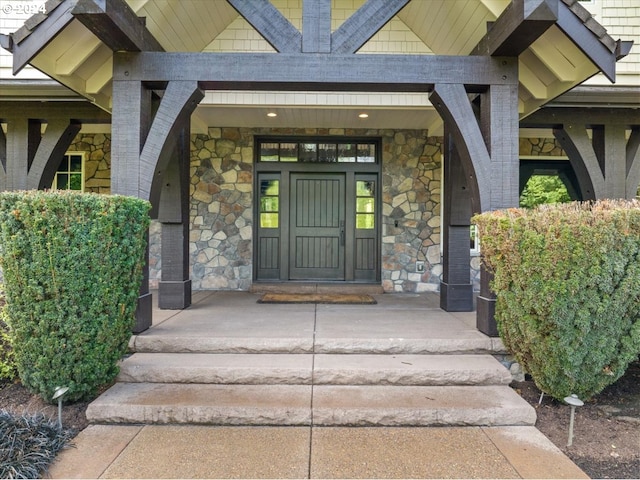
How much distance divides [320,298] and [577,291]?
326 centimetres

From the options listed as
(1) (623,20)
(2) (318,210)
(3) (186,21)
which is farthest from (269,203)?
(1) (623,20)

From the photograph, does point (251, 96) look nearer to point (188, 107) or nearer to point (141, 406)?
point (188, 107)

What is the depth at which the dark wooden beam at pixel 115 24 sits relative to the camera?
115 inches

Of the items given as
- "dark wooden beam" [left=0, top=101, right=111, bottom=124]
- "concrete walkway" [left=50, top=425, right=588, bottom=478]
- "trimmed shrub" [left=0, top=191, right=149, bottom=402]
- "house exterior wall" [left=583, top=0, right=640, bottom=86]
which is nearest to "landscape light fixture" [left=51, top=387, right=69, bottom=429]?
"trimmed shrub" [left=0, top=191, right=149, bottom=402]

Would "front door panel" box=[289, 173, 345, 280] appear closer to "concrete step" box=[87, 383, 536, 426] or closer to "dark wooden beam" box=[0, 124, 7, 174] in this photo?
"concrete step" box=[87, 383, 536, 426]

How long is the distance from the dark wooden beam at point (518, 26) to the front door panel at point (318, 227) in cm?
319

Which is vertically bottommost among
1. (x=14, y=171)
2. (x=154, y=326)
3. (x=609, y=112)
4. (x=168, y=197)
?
(x=154, y=326)

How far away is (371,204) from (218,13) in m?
3.39

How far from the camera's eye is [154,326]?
3604 mm

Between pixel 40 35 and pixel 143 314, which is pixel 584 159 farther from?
pixel 40 35

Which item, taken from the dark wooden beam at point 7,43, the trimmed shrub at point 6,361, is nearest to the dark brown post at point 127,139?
the dark wooden beam at point 7,43

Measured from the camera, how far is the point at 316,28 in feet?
11.4

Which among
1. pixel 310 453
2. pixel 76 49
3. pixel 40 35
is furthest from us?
pixel 76 49

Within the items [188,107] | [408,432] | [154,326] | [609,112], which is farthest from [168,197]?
[609,112]
